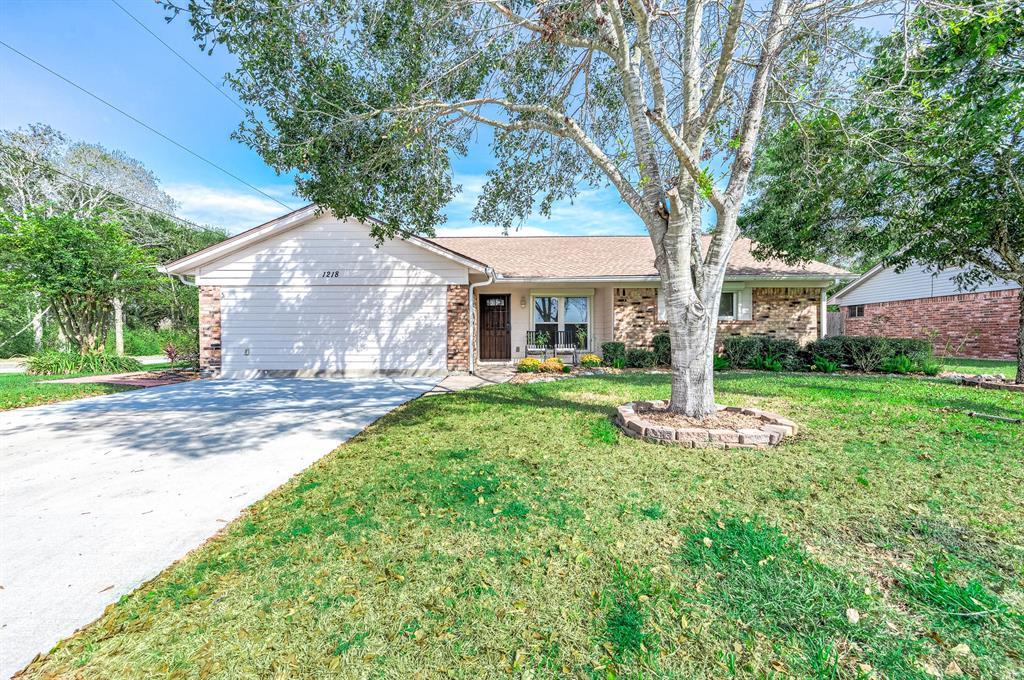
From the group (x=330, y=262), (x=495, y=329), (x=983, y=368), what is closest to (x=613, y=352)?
(x=495, y=329)

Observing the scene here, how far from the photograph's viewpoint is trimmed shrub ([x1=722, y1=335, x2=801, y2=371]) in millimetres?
11383

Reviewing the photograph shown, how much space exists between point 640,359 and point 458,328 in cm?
527

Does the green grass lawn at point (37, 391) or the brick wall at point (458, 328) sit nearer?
the green grass lawn at point (37, 391)

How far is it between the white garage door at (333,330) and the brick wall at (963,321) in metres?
16.3

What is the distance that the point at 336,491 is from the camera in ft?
11.0

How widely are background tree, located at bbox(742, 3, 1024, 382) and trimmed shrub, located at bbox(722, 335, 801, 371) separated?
8.58ft

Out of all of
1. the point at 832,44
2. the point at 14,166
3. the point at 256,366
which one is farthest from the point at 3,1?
the point at 14,166

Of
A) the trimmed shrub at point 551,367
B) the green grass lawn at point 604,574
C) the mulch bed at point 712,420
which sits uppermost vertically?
the trimmed shrub at point 551,367

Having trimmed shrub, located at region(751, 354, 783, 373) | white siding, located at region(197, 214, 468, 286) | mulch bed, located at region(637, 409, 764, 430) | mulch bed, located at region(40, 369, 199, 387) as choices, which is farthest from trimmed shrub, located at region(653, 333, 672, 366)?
mulch bed, located at region(40, 369, 199, 387)

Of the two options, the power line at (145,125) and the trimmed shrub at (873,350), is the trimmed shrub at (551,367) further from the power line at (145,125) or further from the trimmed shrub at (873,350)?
the power line at (145,125)

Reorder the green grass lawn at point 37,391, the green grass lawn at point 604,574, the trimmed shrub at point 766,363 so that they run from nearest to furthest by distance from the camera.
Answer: the green grass lawn at point 604,574
the green grass lawn at point 37,391
the trimmed shrub at point 766,363

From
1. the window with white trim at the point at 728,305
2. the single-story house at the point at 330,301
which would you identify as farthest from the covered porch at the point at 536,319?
the window with white trim at the point at 728,305

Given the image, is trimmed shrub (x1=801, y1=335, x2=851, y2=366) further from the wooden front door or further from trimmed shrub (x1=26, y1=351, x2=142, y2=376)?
trimmed shrub (x1=26, y1=351, x2=142, y2=376)

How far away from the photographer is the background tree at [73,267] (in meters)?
10.6
